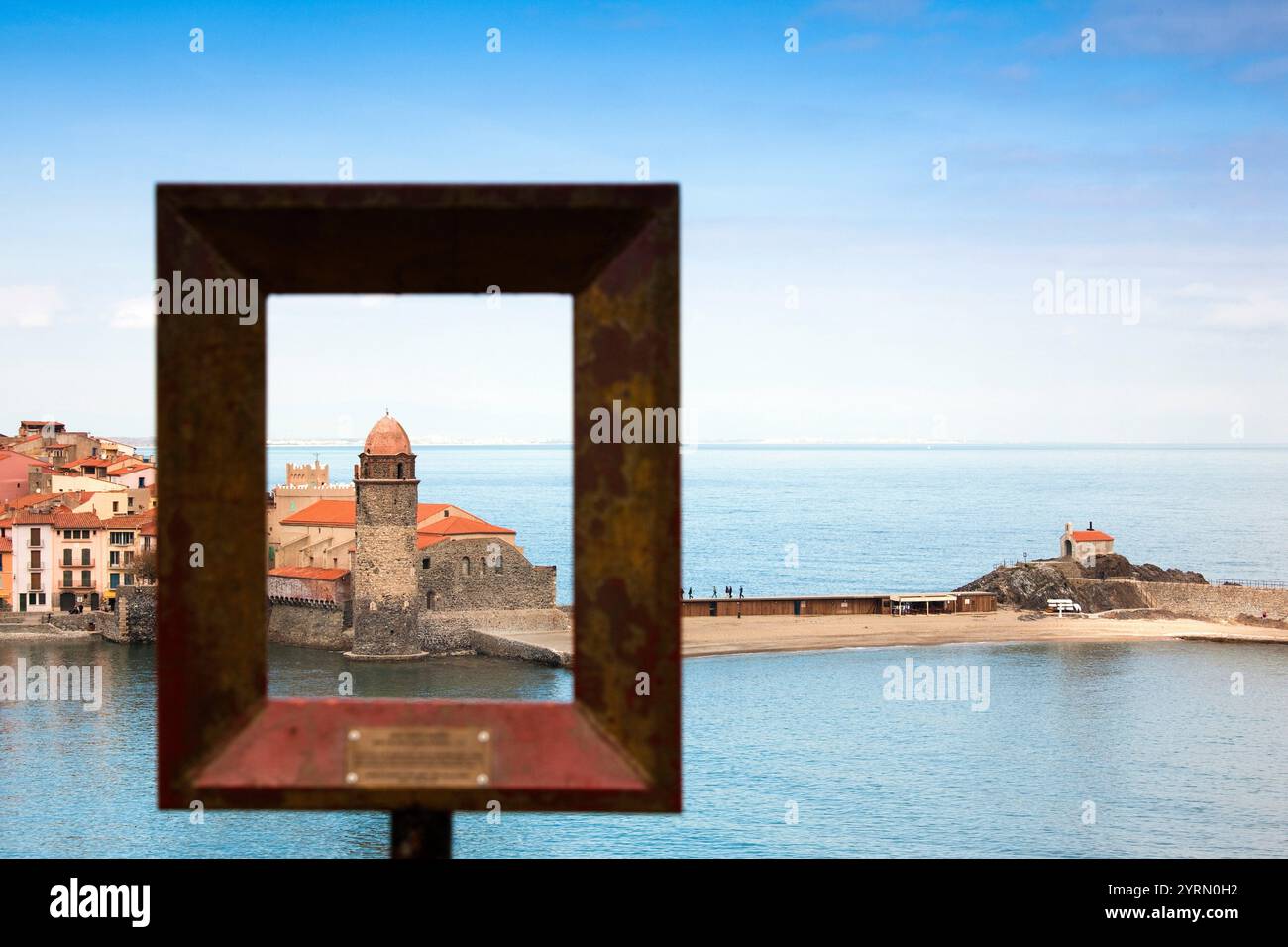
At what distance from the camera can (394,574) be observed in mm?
50469

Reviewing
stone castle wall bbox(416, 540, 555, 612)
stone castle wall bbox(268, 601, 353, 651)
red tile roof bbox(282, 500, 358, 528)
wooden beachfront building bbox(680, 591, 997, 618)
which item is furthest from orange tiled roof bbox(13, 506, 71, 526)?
wooden beachfront building bbox(680, 591, 997, 618)

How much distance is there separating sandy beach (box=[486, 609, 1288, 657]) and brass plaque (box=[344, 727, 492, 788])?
49501mm

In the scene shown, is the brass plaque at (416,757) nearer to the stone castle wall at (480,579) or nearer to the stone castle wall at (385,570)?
the stone castle wall at (385,570)

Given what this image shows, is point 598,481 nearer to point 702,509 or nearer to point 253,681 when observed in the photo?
point 253,681

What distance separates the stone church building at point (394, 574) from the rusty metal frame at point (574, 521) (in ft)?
150

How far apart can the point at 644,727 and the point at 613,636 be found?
0.82 feet

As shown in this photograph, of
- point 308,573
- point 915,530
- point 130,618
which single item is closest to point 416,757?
point 308,573

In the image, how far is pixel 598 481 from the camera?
360cm

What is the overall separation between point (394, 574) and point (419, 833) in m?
47.7

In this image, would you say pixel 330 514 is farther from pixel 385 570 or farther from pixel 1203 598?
pixel 1203 598

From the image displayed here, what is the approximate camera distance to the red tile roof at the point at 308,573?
179 ft

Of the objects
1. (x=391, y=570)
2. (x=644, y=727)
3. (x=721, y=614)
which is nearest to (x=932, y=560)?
(x=721, y=614)

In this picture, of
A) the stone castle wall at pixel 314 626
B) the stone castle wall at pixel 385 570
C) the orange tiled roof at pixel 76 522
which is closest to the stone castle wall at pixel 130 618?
the orange tiled roof at pixel 76 522

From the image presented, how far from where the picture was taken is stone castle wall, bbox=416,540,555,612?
52.8 meters
